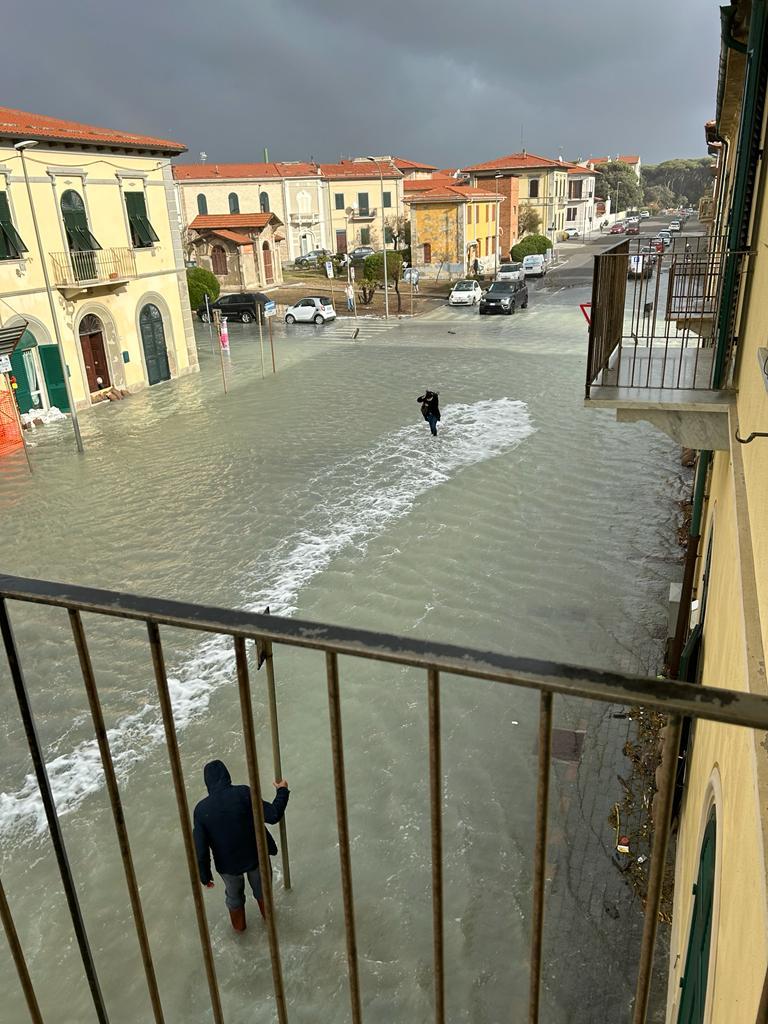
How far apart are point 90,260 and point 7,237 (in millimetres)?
2565

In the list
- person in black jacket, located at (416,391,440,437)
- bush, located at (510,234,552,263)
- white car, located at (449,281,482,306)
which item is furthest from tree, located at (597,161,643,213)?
person in black jacket, located at (416,391,440,437)

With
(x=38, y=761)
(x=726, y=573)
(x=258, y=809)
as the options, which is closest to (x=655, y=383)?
(x=726, y=573)

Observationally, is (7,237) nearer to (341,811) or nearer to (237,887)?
(237,887)

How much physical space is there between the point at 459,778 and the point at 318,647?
5.83 m

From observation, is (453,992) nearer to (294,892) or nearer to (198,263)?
(294,892)

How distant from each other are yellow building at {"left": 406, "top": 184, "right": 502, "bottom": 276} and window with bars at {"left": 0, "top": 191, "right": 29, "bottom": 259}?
106ft

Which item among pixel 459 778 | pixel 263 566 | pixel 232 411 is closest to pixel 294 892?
pixel 459 778

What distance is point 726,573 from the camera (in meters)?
3.87

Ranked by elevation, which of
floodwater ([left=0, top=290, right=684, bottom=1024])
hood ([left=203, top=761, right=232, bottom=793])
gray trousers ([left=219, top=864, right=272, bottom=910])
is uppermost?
hood ([left=203, top=761, right=232, bottom=793])

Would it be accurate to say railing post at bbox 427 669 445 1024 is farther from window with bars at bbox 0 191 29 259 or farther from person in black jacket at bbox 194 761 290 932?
window with bars at bbox 0 191 29 259

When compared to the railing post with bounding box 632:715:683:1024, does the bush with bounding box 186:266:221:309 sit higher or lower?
lower

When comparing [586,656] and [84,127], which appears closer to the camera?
[586,656]

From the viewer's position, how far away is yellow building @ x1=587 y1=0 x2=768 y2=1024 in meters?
1.98

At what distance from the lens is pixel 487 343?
2800 cm
